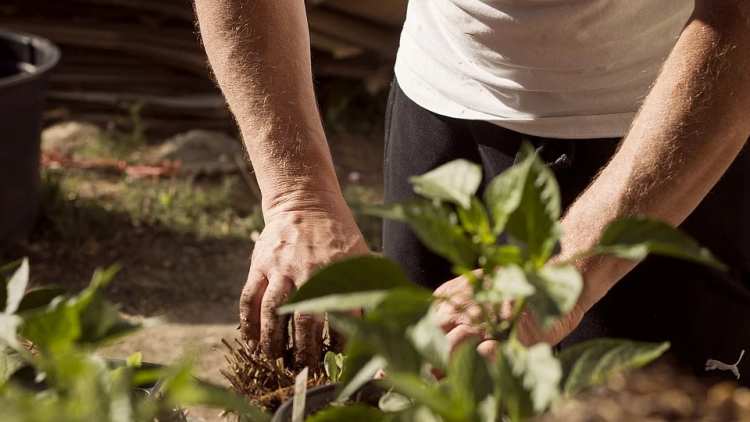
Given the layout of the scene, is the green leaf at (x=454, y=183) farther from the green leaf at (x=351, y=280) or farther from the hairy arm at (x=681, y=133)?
the hairy arm at (x=681, y=133)

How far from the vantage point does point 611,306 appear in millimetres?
1558

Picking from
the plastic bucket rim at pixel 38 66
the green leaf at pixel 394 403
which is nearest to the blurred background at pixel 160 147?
the plastic bucket rim at pixel 38 66

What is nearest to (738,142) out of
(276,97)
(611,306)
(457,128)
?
(611,306)

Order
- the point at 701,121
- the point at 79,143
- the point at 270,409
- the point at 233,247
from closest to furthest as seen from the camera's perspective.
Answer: the point at 270,409 → the point at 701,121 → the point at 233,247 → the point at 79,143

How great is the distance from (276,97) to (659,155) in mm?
651

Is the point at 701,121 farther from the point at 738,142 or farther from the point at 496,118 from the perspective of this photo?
the point at 496,118

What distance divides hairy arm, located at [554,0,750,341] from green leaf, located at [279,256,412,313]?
523 millimetres

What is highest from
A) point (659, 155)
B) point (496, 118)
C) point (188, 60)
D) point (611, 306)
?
point (659, 155)

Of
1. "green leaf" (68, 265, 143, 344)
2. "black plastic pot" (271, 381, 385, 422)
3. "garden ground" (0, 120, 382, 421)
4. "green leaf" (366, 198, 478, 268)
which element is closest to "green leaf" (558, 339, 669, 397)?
"green leaf" (366, 198, 478, 268)

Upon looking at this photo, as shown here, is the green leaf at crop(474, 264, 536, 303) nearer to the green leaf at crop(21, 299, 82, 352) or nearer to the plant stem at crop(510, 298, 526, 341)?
the plant stem at crop(510, 298, 526, 341)

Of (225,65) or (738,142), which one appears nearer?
(738,142)

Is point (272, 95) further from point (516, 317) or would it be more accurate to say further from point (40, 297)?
point (516, 317)

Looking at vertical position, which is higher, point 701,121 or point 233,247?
point 701,121

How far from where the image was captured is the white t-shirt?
57.0 inches
